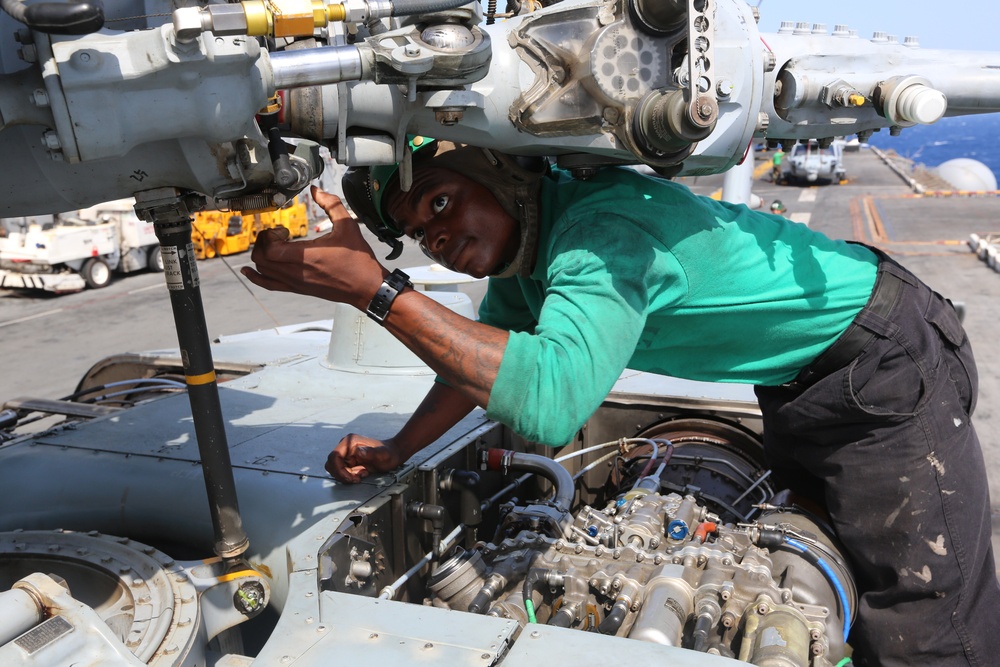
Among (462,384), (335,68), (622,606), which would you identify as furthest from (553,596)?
(335,68)

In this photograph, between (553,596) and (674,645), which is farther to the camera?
(553,596)

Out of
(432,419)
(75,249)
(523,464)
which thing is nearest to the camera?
(432,419)

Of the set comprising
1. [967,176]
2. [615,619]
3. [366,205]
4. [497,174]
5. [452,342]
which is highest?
[497,174]

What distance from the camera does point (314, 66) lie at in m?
1.75

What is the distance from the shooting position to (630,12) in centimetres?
193

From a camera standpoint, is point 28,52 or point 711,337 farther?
point 711,337

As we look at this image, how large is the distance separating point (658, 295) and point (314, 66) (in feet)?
3.17

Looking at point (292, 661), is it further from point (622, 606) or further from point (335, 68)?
point (335, 68)

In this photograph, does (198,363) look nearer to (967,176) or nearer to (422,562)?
(422,562)

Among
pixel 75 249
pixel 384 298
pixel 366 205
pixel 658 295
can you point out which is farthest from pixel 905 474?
pixel 75 249

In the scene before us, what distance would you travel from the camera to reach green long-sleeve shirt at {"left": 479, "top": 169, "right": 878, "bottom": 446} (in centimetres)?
196

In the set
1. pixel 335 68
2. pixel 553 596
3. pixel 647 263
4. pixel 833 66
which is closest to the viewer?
pixel 335 68

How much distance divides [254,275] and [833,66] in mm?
1564

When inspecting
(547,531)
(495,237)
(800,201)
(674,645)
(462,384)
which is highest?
(495,237)
